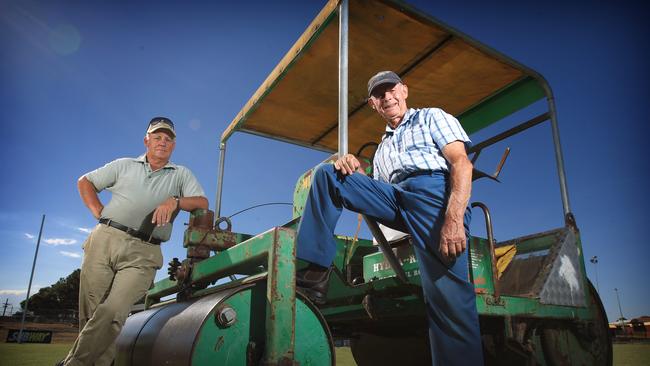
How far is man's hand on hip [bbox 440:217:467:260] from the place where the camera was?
1884 millimetres

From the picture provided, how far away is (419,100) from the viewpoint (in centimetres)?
420

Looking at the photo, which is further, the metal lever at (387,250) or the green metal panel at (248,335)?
the metal lever at (387,250)

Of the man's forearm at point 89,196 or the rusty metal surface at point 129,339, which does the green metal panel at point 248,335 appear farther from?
the man's forearm at point 89,196

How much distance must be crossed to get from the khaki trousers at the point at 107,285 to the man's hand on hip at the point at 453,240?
209cm

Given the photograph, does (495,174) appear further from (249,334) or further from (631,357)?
(631,357)

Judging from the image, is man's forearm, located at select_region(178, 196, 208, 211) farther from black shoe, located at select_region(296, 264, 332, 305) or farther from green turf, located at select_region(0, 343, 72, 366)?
green turf, located at select_region(0, 343, 72, 366)

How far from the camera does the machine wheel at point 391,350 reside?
13.0 ft

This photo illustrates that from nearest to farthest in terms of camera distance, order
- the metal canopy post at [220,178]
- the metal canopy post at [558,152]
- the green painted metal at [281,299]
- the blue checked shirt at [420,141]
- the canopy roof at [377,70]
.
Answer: the green painted metal at [281,299] → the blue checked shirt at [420,141] → the canopy roof at [377,70] → the metal canopy post at [558,152] → the metal canopy post at [220,178]

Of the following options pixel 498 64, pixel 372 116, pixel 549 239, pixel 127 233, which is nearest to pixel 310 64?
pixel 372 116

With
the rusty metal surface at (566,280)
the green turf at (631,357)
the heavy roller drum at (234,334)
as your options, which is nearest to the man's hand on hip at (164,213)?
the heavy roller drum at (234,334)

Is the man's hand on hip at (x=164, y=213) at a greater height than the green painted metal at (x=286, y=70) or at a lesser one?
lesser

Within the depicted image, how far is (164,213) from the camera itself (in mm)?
2816

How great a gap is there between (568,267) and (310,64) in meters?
2.63

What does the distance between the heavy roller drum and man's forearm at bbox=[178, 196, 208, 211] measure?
107cm
